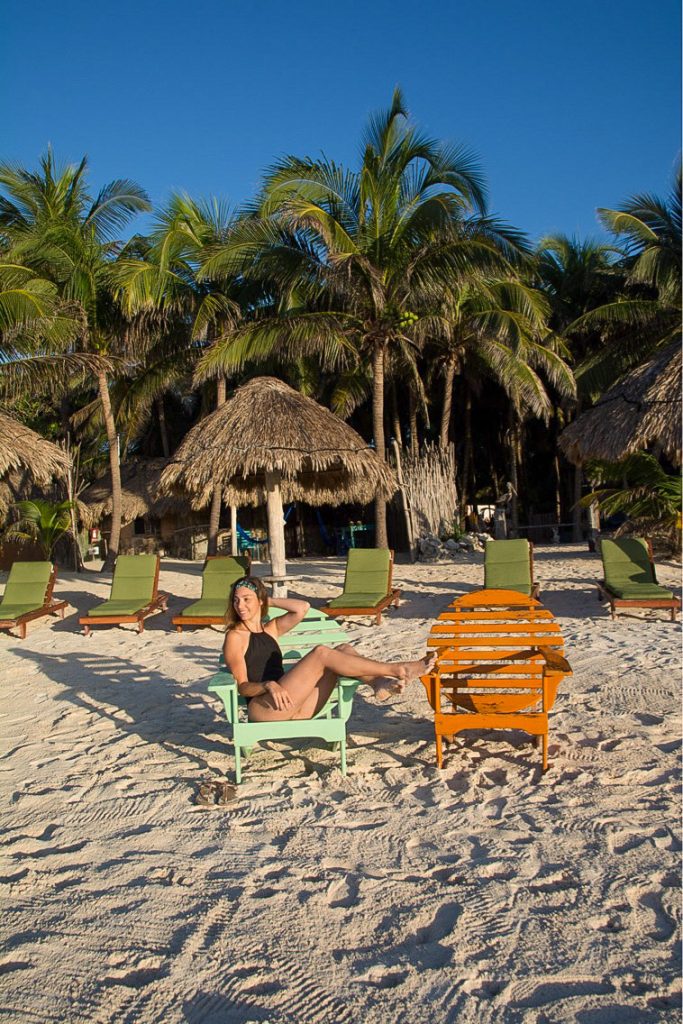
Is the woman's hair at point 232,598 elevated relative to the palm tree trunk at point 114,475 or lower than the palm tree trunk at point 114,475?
lower

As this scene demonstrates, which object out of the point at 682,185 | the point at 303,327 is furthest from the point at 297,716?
the point at 682,185

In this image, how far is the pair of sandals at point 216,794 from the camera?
150 inches

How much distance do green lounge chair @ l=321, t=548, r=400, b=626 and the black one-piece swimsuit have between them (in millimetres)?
4071

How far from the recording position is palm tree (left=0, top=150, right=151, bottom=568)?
44.8 ft

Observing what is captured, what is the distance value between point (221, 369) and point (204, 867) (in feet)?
37.2

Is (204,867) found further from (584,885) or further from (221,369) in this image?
(221,369)

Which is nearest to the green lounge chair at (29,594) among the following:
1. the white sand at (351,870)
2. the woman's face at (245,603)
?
the white sand at (351,870)

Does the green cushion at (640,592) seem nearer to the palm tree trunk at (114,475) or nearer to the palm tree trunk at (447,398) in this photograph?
the palm tree trunk at (114,475)

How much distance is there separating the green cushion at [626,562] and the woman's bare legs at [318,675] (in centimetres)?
538

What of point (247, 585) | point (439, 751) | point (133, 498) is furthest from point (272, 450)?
point (133, 498)

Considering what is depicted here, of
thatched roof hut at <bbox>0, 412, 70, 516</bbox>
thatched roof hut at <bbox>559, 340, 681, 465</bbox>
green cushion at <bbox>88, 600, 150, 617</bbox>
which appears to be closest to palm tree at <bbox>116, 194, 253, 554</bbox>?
thatched roof hut at <bbox>0, 412, 70, 516</bbox>

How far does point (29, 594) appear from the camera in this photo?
32.0 feet

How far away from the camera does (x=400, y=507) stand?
16.7 metres

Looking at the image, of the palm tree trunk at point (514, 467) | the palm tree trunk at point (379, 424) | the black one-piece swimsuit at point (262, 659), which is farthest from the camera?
the palm tree trunk at point (514, 467)
